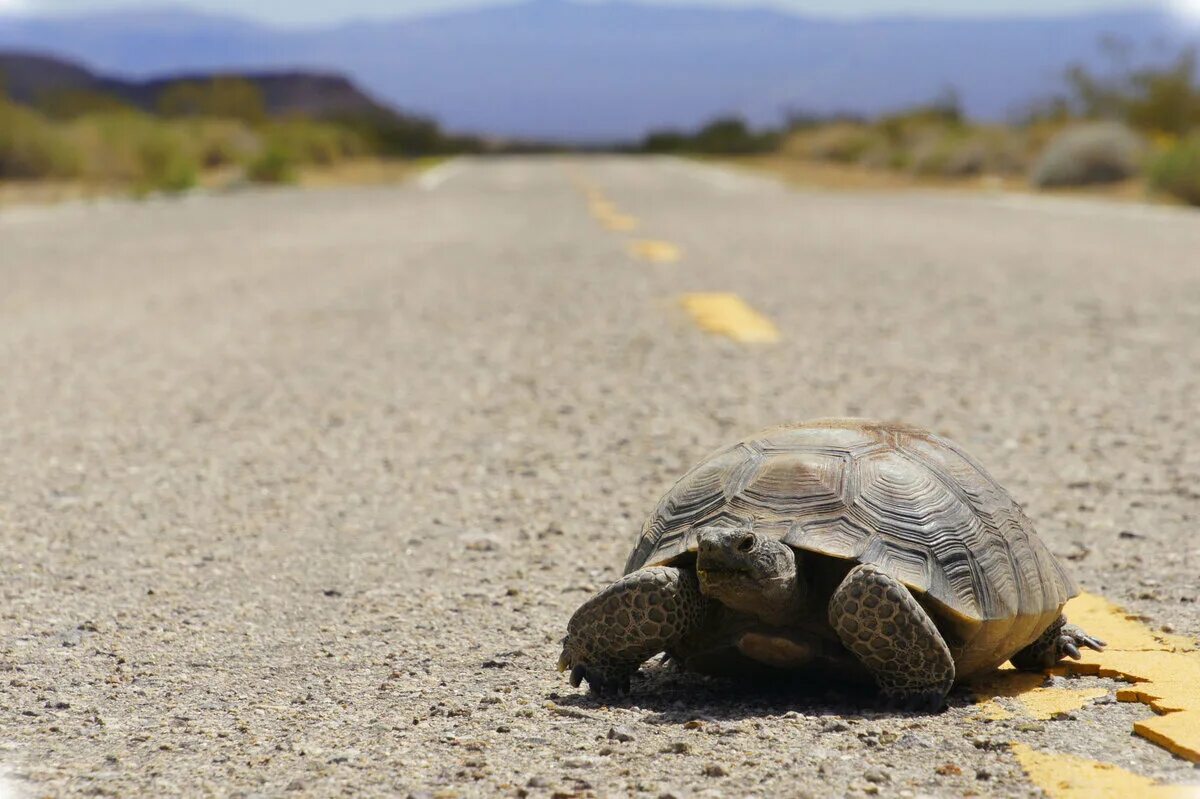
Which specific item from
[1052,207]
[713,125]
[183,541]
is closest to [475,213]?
[1052,207]

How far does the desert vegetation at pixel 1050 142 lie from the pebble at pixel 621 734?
23500 millimetres

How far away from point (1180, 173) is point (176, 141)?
24420mm

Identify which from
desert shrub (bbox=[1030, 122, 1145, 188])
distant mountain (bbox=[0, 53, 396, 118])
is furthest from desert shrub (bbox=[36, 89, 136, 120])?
distant mountain (bbox=[0, 53, 396, 118])

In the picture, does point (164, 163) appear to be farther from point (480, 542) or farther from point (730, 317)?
point (480, 542)

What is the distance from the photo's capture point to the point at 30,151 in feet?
116

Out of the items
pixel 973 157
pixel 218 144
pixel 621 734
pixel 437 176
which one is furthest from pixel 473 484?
pixel 218 144

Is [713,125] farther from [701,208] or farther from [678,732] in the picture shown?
[678,732]

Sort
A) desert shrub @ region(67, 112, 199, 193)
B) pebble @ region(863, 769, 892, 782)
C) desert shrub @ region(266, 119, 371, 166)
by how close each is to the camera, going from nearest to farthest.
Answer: pebble @ region(863, 769, 892, 782)
desert shrub @ region(67, 112, 199, 193)
desert shrub @ region(266, 119, 371, 166)

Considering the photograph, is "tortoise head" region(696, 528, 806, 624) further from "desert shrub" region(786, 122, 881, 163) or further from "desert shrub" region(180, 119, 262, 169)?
"desert shrub" region(786, 122, 881, 163)

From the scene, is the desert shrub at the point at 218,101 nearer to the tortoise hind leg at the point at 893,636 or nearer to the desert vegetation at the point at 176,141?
the desert vegetation at the point at 176,141

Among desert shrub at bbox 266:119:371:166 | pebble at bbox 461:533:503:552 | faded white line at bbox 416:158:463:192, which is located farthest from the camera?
desert shrub at bbox 266:119:371:166

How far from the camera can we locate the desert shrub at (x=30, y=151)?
3531 centimetres

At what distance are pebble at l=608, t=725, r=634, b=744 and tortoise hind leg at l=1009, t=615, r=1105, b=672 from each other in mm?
1233

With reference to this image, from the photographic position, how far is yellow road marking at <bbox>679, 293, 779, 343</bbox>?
10.2 meters
